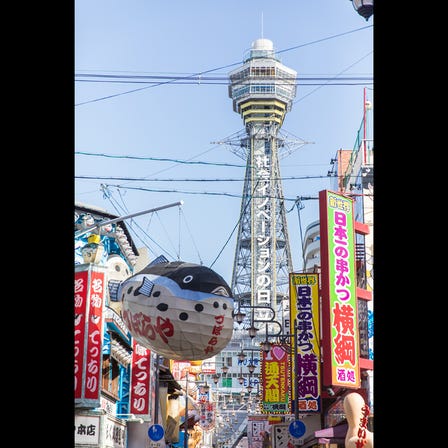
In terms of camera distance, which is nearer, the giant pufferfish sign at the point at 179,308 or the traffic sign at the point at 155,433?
the giant pufferfish sign at the point at 179,308

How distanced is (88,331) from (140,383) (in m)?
9.80

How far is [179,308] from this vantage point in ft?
46.8

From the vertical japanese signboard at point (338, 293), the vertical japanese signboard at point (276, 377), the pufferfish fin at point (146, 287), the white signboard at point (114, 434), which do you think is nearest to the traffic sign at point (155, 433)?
the white signboard at point (114, 434)

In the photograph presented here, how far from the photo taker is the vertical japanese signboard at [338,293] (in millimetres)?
21750

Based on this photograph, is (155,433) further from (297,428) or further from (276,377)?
(276,377)

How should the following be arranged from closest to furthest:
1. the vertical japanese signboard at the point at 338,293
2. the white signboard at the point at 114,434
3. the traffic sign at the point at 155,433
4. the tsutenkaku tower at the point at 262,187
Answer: the vertical japanese signboard at the point at 338,293, the white signboard at the point at 114,434, the traffic sign at the point at 155,433, the tsutenkaku tower at the point at 262,187

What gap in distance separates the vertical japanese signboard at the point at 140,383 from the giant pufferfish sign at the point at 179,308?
620 inches

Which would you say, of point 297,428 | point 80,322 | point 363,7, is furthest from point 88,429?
point 363,7

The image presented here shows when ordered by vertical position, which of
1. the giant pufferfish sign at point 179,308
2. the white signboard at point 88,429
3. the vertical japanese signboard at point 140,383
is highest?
the giant pufferfish sign at point 179,308

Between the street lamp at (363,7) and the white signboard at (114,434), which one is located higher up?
the street lamp at (363,7)

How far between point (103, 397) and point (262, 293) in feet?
518

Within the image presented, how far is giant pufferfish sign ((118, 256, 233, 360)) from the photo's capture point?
46.8ft

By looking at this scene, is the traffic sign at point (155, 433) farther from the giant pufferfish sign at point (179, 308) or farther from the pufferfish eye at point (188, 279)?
the pufferfish eye at point (188, 279)
